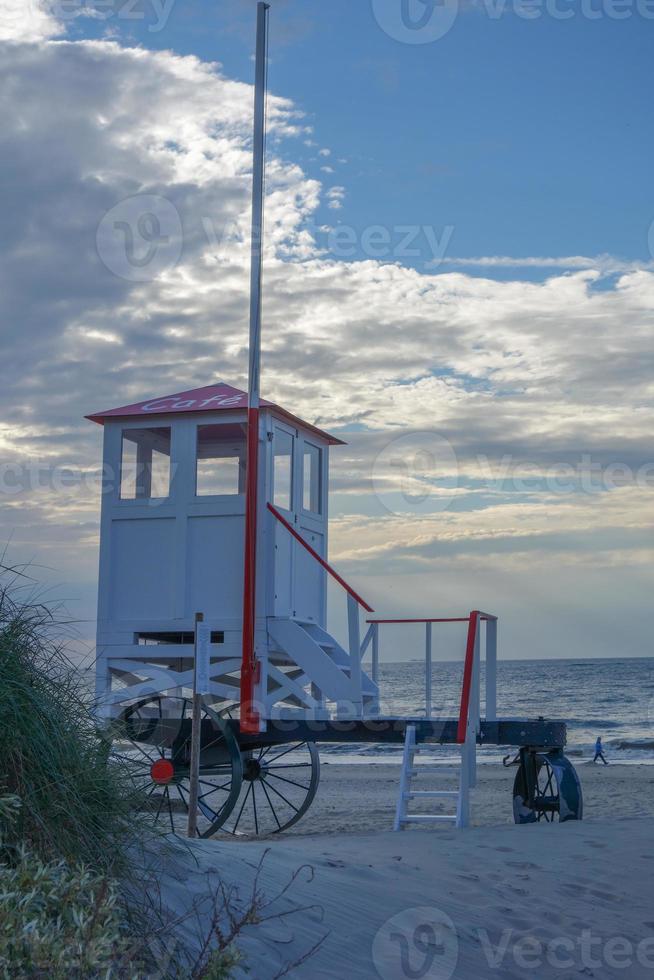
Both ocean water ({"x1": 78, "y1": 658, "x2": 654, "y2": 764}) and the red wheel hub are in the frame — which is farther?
ocean water ({"x1": 78, "y1": 658, "x2": 654, "y2": 764})

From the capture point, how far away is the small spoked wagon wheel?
1215 centimetres

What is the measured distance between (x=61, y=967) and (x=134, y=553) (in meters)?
8.27

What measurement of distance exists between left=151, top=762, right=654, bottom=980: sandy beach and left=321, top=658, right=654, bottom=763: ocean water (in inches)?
78.5

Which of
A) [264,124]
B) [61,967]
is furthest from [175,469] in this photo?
[61,967]

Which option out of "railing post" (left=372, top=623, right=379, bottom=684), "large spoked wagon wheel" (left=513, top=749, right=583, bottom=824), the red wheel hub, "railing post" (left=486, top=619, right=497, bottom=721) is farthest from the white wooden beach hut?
"large spoked wagon wheel" (left=513, top=749, right=583, bottom=824)

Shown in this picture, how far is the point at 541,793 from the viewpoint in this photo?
12.2m

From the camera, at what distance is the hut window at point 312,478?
13.0 meters

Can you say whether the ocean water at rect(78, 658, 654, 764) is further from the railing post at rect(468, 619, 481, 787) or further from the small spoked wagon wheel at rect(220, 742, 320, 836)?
the small spoked wagon wheel at rect(220, 742, 320, 836)

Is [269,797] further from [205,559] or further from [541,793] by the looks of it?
[205,559]

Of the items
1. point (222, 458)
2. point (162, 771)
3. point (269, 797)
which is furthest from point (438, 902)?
point (269, 797)

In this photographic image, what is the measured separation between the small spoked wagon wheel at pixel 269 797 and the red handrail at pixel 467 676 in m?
1.84

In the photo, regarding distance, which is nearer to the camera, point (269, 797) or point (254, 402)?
point (254, 402)

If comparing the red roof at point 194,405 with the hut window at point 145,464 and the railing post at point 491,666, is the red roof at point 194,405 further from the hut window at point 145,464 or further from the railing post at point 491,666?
the railing post at point 491,666

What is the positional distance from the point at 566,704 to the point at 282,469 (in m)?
48.4
